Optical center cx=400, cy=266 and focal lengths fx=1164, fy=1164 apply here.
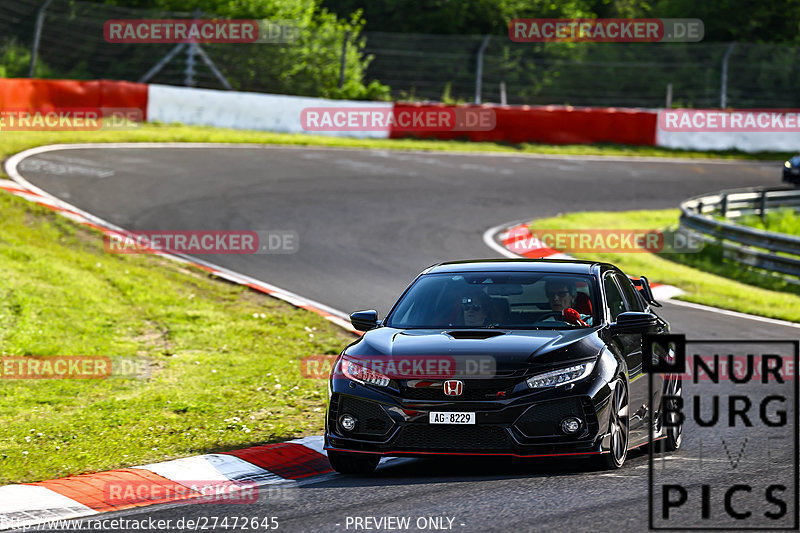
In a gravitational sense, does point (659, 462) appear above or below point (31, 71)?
below

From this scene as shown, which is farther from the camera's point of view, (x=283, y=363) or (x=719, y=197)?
(x=719, y=197)

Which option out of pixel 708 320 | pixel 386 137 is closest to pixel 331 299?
pixel 708 320

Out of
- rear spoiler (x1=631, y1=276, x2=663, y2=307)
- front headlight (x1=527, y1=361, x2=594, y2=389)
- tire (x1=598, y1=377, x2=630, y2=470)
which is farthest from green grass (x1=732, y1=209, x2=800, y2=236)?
front headlight (x1=527, y1=361, x2=594, y2=389)

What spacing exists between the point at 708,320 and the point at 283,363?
6162 mm

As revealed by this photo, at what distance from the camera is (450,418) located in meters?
7.26

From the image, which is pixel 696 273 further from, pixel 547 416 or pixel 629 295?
pixel 547 416

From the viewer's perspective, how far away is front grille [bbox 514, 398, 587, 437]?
7.21 metres

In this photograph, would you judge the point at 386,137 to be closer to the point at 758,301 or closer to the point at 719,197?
the point at 719,197

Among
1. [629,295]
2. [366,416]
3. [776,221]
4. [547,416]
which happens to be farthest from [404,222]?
[547,416]

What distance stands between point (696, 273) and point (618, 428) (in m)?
13.0

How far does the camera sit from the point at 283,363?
11.5 m

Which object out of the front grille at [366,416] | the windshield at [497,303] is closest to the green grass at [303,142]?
the windshield at [497,303]

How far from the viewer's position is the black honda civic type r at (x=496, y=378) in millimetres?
7234

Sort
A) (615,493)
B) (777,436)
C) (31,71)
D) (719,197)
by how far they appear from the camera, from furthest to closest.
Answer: (31,71)
(719,197)
(777,436)
(615,493)
